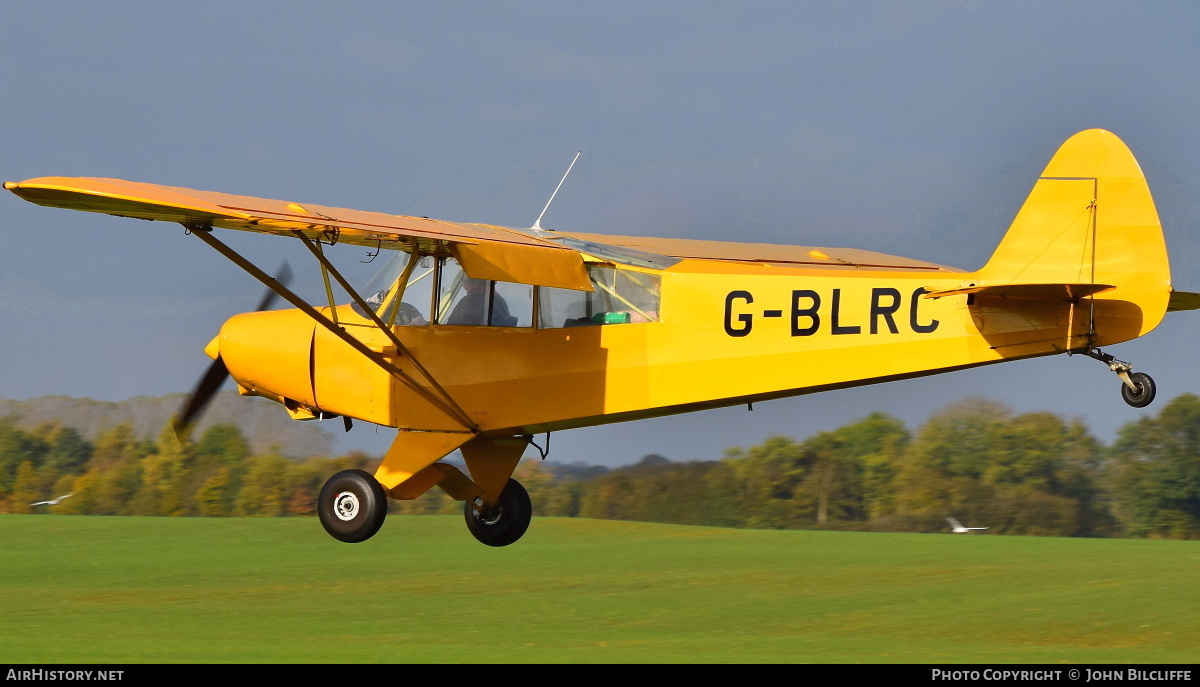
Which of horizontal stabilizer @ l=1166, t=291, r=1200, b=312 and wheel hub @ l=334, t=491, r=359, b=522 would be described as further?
wheel hub @ l=334, t=491, r=359, b=522

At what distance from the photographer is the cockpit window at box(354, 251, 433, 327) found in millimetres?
11320

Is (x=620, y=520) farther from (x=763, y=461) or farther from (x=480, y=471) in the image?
(x=480, y=471)

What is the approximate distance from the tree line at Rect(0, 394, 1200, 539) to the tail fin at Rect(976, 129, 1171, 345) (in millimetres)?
20902

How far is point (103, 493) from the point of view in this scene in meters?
32.9

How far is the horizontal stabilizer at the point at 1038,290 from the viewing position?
9477 mm

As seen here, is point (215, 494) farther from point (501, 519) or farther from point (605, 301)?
point (605, 301)

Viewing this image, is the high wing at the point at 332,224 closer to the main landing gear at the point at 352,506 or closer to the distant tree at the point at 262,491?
the main landing gear at the point at 352,506

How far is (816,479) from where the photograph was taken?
33.9 metres

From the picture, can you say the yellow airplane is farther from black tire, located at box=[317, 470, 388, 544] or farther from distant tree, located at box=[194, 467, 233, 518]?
distant tree, located at box=[194, 467, 233, 518]

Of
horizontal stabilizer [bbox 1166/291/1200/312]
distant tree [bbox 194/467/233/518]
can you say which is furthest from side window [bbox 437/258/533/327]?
distant tree [bbox 194/467/233/518]

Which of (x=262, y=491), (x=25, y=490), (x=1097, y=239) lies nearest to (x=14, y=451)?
(x=25, y=490)

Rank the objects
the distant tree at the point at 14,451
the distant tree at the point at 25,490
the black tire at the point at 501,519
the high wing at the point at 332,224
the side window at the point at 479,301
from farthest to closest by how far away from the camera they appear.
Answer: the distant tree at the point at 25,490 < the distant tree at the point at 14,451 < the black tire at the point at 501,519 < the side window at the point at 479,301 < the high wing at the point at 332,224

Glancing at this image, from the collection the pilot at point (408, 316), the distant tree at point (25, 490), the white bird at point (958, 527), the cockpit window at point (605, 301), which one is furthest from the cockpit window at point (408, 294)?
the distant tree at point (25, 490)
